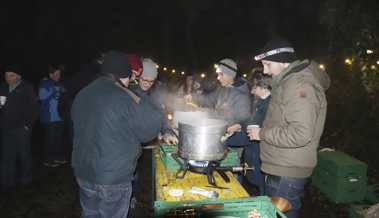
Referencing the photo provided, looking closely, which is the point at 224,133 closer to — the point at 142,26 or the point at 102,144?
the point at 102,144

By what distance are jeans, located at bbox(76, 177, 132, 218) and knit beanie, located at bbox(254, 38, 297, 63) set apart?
1.90m

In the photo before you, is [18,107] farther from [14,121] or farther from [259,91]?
[259,91]

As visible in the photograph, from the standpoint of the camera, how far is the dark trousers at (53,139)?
308 inches

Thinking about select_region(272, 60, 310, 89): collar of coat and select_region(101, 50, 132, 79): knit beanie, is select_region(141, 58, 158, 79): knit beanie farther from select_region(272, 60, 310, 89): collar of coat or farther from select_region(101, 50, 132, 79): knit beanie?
select_region(272, 60, 310, 89): collar of coat

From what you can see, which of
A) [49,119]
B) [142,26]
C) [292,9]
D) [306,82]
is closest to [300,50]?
[292,9]

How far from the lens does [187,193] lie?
318cm

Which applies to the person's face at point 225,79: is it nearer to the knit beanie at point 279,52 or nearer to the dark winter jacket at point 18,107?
the knit beanie at point 279,52

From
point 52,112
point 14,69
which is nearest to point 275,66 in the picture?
point 14,69

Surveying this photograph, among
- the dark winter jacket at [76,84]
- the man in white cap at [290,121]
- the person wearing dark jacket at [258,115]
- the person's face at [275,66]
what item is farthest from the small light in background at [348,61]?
the person's face at [275,66]

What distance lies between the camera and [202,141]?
3.27 m

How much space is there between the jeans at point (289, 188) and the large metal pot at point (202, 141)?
60 cm

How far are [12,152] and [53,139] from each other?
1567 millimetres

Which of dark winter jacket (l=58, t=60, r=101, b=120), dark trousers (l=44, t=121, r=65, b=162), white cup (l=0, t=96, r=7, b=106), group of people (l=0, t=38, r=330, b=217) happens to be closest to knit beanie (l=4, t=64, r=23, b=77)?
white cup (l=0, t=96, r=7, b=106)

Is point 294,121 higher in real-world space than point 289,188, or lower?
higher
